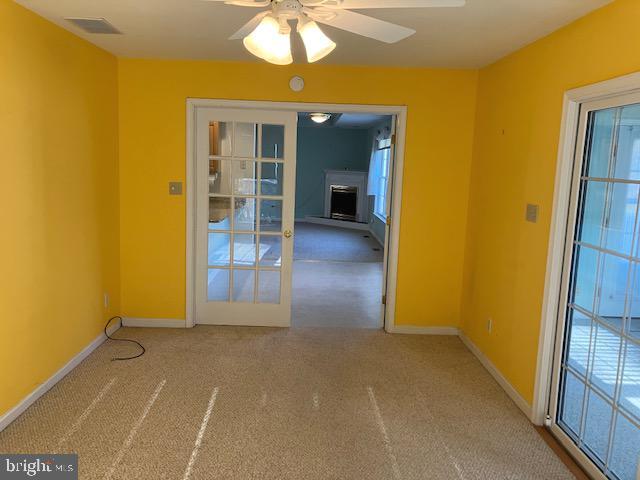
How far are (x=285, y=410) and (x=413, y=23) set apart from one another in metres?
2.45

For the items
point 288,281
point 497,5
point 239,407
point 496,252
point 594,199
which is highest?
point 497,5

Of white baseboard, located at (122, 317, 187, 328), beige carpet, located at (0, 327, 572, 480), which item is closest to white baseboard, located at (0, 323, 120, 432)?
beige carpet, located at (0, 327, 572, 480)

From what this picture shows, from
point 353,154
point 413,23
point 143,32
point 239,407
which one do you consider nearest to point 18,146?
point 143,32

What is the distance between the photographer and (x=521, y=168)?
137 inches

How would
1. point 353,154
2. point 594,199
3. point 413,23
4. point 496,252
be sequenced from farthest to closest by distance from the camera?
1. point 353,154
2. point 496,252
3. point 413,23
4. point 594,199

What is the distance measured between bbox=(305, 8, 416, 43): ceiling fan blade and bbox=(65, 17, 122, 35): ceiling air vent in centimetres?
179

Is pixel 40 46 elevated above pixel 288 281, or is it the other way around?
pixel 40 46

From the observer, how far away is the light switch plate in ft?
14.8

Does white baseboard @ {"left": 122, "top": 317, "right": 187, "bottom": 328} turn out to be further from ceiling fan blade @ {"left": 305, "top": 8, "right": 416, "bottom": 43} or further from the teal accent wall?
the teal accent wall

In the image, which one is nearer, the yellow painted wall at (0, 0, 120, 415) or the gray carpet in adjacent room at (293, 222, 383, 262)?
the yellow painted wall at (0, 0, 120, 415)

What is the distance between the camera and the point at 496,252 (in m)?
3.89

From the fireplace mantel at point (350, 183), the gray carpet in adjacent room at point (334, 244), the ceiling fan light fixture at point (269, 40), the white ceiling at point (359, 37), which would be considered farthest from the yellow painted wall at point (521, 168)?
the fireplace mantel at point (350, 183)

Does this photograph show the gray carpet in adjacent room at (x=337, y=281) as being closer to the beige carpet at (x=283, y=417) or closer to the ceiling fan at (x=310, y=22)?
the beige carpet at (x=283, y=417)

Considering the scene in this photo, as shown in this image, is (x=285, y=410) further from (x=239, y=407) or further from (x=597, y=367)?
(x=597, y=367)
